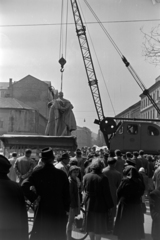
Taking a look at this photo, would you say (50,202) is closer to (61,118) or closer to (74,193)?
(74,193)

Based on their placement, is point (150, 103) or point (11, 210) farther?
point (150, 103)

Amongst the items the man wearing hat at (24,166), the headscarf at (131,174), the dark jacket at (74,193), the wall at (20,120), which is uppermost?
the wall at (20,120)

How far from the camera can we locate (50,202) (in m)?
5.28

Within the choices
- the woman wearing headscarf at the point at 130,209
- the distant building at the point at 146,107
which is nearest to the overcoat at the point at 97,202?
the woman wearing headscarf at the point at 130,209

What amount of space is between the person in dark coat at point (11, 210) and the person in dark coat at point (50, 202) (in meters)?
1.81

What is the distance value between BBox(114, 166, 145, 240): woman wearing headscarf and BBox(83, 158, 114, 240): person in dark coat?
0.82 feet

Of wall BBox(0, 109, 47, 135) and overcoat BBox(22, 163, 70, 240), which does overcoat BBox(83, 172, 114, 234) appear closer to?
overcoat BBox(22, 163, 70, 240)

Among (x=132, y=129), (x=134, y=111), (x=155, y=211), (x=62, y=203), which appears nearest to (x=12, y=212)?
(x=62, y=203)

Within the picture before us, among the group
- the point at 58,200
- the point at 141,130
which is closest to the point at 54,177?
the point at 58,200

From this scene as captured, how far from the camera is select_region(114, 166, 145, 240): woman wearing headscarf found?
6.50 meters

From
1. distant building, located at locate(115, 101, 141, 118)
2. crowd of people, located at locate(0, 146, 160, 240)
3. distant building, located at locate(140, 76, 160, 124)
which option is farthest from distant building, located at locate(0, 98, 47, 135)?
crowd of people, located at locate(0, 146, 160, 240)

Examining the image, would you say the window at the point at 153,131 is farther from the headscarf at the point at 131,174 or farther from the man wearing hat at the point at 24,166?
the headscarf at the point at 131,174

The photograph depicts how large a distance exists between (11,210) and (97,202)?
11.1 ft

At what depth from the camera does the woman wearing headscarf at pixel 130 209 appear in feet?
21.3
